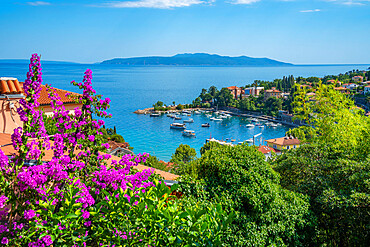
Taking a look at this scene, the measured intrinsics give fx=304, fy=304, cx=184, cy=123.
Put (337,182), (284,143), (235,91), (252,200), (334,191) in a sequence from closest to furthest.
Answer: (252,200), (334,191), (337,182), (284,143), (235,91)

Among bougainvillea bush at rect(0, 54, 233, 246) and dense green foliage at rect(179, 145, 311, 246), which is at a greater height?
bougainvillea bush at rect(0, 54, 233, 246)

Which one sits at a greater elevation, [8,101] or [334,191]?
[8,101]

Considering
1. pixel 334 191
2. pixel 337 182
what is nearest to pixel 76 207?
pixel 334 191

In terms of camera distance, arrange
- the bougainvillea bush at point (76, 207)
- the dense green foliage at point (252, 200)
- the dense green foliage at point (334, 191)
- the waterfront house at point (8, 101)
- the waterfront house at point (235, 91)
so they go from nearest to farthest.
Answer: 1. the bougainvillea bush at point (76, 207)
2. the dense green foliage at point (252, 200)
3. the dense green foliage at point (334, 191)
4. the waterfront house at point (8, 101)
5. the waterfront house at point (235, 91)

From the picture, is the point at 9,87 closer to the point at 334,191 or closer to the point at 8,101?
the point at 8,101

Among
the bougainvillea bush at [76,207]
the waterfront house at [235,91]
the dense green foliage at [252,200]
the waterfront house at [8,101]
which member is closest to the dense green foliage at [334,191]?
the dense green foliage at [252,200]

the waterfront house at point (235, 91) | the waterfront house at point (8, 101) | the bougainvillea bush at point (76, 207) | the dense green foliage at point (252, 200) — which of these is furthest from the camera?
the waterfront house at point (235, 91)

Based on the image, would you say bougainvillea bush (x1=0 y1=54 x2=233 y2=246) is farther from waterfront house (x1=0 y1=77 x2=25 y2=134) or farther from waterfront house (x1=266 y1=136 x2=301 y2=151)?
waterfront house (x1=266 y1=136 x2=301 y2=151)

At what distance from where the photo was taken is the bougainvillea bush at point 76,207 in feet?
8.13

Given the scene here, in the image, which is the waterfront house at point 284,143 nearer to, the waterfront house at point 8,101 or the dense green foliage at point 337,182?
the dense green foliage at point 337,182

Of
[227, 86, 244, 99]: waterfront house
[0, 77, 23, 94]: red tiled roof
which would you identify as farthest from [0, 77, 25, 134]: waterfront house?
[227, 86, 244, 99]: waterfront house

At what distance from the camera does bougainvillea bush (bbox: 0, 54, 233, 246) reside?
248cm

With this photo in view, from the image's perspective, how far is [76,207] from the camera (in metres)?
2.58

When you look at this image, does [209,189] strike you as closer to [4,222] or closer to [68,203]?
[68,203]
